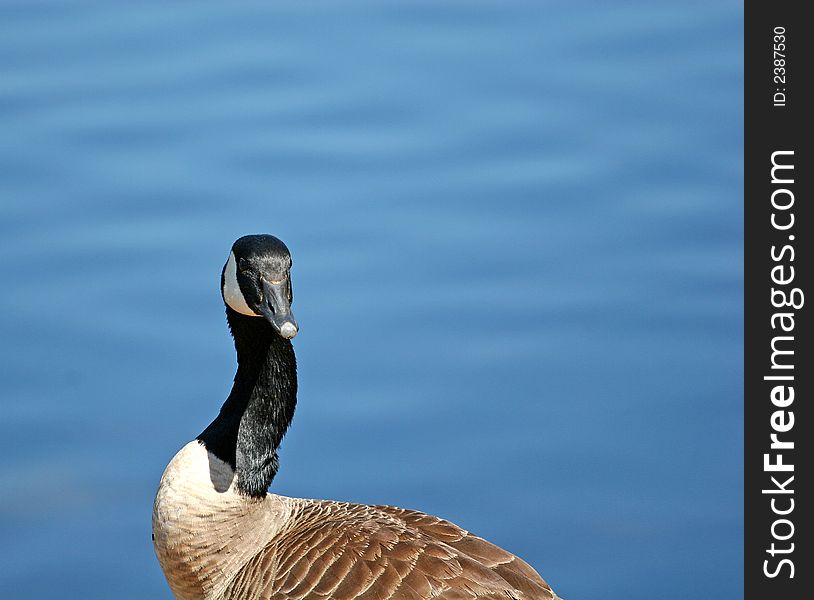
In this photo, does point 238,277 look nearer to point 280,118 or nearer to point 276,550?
point 276,550

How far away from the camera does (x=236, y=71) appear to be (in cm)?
817

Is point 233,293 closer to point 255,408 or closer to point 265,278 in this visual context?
point 265,278

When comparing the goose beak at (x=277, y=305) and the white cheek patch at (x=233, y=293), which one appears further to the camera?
the white cheek patch at (x=233, y=293)

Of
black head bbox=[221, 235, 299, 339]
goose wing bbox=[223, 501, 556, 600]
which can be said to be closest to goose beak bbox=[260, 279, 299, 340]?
black head bbox=[221, 235, 299, 339]

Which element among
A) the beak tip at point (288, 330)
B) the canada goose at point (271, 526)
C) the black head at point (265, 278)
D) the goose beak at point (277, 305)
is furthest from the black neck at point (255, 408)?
the beak tip at point (288, 330)

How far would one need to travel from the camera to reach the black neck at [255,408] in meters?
4.71

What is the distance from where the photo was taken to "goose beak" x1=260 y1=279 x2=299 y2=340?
13.8 ft

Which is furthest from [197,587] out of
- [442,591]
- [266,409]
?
[442,591]

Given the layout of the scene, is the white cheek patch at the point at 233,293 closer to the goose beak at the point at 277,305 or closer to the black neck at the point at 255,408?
the black neck at the point at 255,408

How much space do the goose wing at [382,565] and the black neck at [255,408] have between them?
286mm

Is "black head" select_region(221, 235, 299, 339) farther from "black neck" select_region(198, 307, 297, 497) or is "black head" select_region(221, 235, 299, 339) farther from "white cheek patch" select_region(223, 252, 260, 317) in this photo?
"black neck" select_region(198, 307, 297, 497)

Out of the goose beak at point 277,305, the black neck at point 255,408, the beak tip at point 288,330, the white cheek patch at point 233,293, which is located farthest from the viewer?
the black neck at point 255,408

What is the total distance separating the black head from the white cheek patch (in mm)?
10
